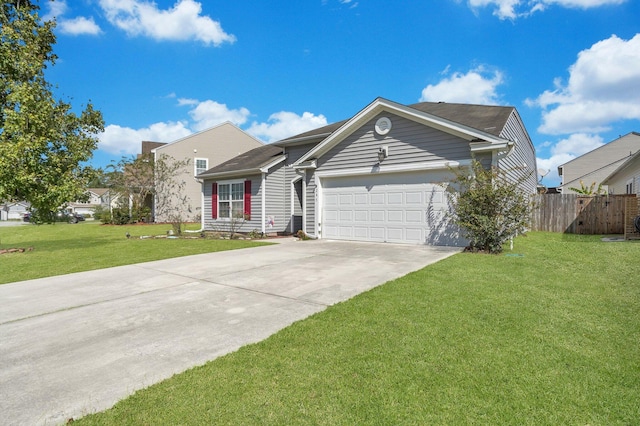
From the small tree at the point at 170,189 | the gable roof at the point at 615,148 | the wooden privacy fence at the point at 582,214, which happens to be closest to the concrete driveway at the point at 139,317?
the wooden privacy fence at the point at 582,214

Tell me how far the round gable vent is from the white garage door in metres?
1.39

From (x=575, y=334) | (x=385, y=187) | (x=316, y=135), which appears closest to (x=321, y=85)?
(x=316, y=135)

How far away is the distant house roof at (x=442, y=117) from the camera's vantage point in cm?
982

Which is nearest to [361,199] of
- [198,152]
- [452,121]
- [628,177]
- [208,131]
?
[452,121]

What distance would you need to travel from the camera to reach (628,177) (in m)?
15.9

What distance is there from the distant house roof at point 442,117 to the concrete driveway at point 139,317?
4.69 metres

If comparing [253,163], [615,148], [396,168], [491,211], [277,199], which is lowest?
[491,211]

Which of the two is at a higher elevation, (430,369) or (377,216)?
(377,216)

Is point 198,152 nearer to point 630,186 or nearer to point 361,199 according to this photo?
point 361,199

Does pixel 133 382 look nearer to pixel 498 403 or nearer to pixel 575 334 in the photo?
pixel 498 403

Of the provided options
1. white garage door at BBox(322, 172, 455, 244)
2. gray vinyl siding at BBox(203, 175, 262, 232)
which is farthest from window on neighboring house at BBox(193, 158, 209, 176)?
white garage door at BBox(322, 172, 455, 244)

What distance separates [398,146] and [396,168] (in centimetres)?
69

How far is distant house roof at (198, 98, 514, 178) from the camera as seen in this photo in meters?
9.82

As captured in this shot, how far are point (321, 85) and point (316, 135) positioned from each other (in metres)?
5.10
